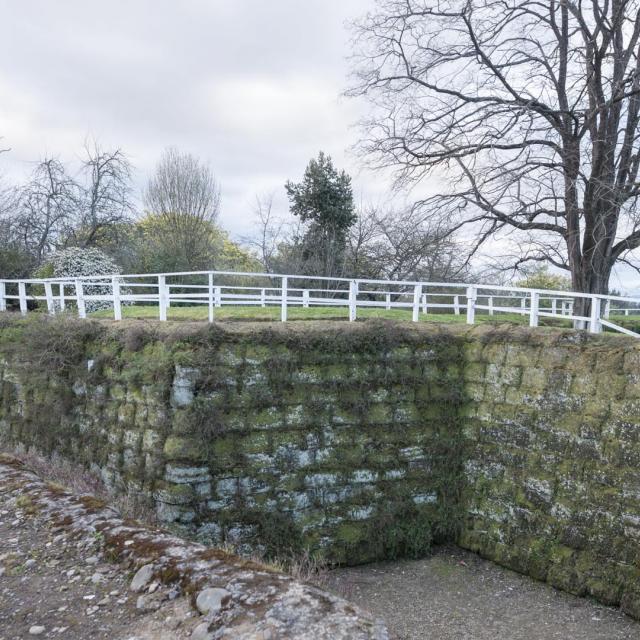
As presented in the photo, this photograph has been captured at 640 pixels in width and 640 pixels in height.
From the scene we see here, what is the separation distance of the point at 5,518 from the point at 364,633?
3.21m

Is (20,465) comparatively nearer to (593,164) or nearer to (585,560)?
(585,560)

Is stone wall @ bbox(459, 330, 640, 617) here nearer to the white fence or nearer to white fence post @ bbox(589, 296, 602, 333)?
white fence post @ bbox(589, 296, 602, 333)

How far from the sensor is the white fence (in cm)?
841

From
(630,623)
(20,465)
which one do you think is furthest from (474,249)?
(20,465)

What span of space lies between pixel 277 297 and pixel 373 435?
3.15 meters

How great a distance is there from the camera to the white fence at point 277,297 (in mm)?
8414

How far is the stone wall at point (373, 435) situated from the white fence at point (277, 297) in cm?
64

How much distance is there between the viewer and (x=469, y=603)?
285 inches

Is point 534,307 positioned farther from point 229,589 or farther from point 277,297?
point 229,589

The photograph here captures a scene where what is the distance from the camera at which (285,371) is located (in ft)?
25.4

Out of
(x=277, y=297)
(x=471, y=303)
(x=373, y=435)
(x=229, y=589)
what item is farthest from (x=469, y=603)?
(x=277, y=297)

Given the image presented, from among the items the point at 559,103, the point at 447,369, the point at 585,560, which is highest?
the point at 559,103

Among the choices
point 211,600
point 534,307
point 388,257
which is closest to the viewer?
point 211,600

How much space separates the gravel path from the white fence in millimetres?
3468
